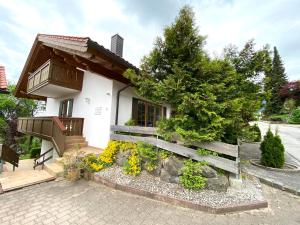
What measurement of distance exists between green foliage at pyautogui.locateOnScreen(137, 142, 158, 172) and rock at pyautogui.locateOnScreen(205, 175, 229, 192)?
152 cm

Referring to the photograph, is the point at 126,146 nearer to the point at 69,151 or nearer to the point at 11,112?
the point at 69,151

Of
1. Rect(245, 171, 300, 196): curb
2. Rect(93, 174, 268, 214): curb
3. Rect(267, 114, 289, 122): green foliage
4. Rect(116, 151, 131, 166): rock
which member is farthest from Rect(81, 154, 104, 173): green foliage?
Rect(267, 114, 289, 122): green foliage

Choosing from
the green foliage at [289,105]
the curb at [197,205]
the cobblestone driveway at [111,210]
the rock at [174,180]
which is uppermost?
the green foliage at [289,105]

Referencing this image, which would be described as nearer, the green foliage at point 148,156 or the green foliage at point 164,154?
the green foliage at point 164,154

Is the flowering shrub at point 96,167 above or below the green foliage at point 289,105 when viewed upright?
below

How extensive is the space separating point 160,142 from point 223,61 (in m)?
3.14

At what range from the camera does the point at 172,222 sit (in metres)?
2.93

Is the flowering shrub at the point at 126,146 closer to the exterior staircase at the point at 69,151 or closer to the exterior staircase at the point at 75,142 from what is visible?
the exterior staircase at the point at 69,151

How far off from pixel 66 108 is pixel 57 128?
127 inches

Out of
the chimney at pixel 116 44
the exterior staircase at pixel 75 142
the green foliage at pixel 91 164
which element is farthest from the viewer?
the chimney at pixel 116 44

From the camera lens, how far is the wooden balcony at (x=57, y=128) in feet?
21.9

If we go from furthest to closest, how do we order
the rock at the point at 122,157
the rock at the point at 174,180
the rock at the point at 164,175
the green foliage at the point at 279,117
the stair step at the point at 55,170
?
1. the green foliage at the point at 279,117
2. the rock at the point at 122,157
3. the stair step at the point at 55,170
4. the rock at the point at 164,175
5. the rock at the point at 174,180

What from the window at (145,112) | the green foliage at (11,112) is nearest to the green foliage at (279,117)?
the window at (145,112)

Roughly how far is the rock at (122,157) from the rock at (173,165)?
1453 millimetres
